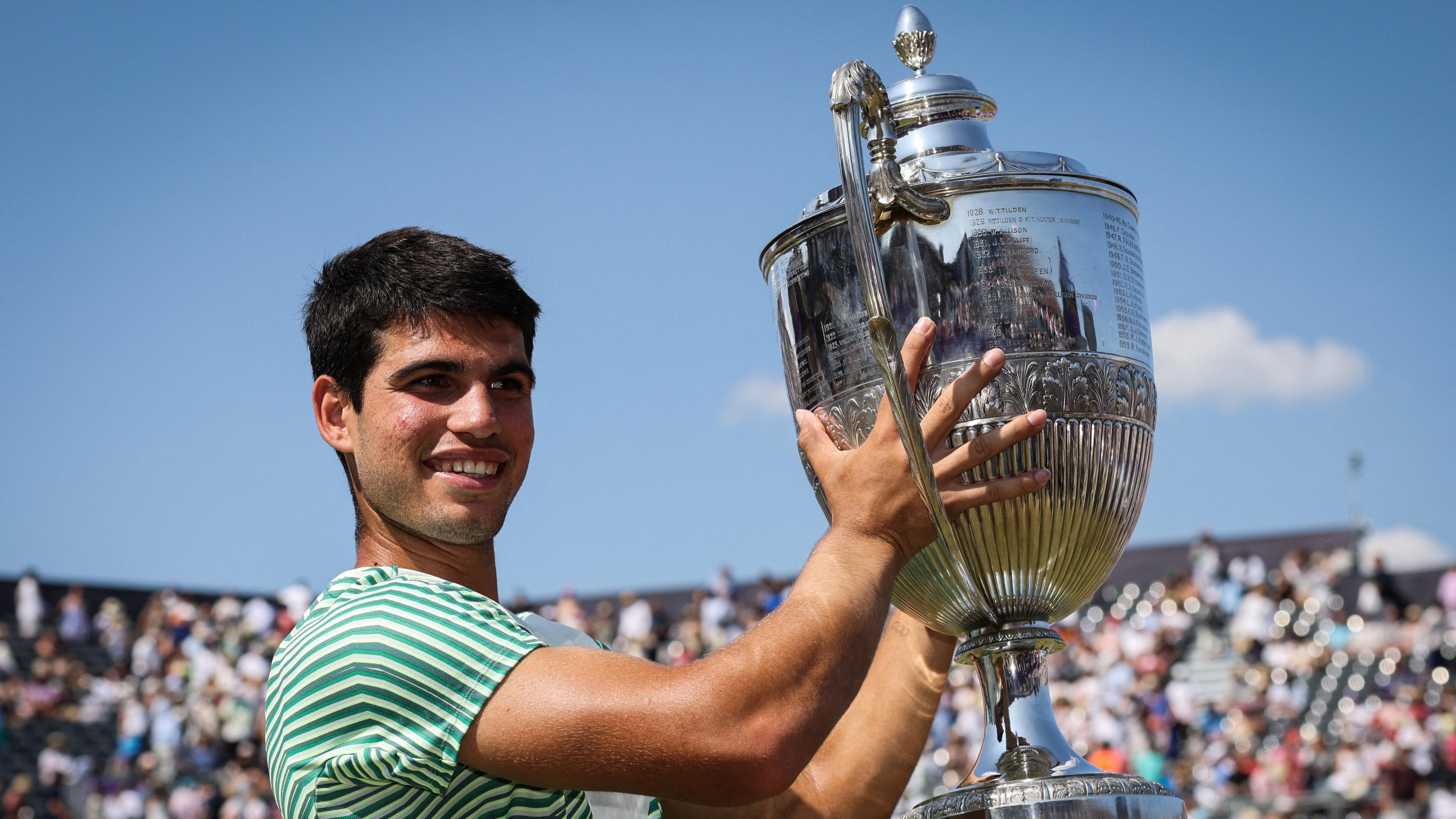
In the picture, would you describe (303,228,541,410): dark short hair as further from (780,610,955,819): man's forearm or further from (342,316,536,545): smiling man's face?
(780,610,955,819): man's forearm

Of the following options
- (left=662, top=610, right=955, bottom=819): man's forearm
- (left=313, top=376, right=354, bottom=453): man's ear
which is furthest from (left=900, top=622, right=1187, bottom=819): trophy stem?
(left=313, top=376, right=354, bottom=453): man's ear

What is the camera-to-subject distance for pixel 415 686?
173cm

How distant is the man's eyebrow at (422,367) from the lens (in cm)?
202

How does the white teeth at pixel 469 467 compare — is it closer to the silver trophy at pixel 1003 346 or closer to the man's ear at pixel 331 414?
the man's ear at pixel 331 414

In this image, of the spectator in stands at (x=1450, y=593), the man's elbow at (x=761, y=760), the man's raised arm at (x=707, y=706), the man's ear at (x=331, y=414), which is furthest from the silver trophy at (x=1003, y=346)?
the spectator in stands at (x=1450, y=593)

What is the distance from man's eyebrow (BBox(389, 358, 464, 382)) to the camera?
2018 millimetres

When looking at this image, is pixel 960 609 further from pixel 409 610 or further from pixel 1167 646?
pixel 1167 646

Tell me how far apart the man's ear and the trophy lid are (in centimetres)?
88

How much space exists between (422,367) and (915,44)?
34.3 inches

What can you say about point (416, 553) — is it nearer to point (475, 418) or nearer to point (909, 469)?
point (475, 418)

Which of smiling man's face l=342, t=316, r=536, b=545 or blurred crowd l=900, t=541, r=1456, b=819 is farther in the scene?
blurred crowd l=900, t=541, r=1456, b=819

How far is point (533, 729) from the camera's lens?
5.50ft

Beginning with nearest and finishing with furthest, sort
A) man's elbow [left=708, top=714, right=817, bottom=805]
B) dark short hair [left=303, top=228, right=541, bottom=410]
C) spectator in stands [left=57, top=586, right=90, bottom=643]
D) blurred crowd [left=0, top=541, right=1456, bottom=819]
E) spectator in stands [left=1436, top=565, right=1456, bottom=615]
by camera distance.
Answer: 1. man's elbow [left=708, top=714, right=817, bottom=805]
2. dark short hair [left=303, top=228, right=541, bottom=410]
3. blurred crowd [left=0, top=541, right=1456, bottom=819]
4. spectator in stands [left=1436, top=565, right=1456, bottom=615]
5. spectator in stands [left=57, top=586, right=90, bottom=643]

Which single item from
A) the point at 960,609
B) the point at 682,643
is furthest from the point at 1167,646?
the point at 960,609
